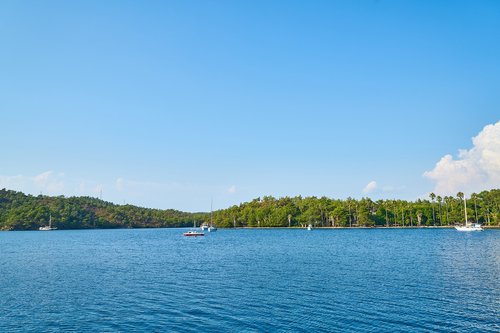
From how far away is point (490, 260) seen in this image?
73125 mm

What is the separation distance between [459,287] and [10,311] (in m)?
51.9

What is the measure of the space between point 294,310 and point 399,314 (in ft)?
32.5

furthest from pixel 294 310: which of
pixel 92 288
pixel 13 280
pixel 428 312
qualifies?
pixel 13 280

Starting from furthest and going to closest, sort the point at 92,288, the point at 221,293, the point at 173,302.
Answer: the point at 92,288 < the point at 221,293 < the point at 173,302

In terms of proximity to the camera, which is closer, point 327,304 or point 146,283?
point 327,304

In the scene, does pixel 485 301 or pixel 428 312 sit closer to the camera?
pixel 428 312

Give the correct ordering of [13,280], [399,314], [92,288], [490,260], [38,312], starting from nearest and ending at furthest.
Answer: [399,314] < [38,312] < [92,288] < [13,280] < [490,260]

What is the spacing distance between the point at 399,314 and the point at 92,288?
38.9 m

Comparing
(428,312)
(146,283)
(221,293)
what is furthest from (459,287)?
(146,283)

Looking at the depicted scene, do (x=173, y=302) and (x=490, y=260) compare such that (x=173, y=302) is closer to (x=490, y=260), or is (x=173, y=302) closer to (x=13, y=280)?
(x=13, y=280)

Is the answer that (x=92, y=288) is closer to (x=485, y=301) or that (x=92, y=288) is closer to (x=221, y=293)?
(x=221, y=293)

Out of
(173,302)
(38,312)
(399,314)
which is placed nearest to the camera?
(399,314)

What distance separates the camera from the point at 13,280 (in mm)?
59594

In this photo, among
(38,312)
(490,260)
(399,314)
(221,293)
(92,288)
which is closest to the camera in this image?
(399,314)
